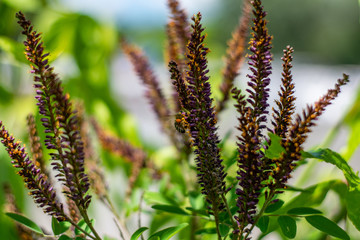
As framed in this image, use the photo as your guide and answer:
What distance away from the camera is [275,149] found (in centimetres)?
23

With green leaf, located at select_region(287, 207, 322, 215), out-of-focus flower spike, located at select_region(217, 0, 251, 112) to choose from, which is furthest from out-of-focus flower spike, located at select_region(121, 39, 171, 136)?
green leaf, located at select_region(287, 207, 322, 215)

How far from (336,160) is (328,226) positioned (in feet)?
0.16

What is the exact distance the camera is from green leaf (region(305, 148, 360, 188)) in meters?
0.25

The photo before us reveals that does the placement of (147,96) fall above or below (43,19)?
below

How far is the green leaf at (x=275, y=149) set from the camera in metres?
0.22

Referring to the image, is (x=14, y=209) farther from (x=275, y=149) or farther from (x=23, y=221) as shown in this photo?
(x=275, y=149)

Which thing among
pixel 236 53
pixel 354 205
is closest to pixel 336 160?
pixel 354 205

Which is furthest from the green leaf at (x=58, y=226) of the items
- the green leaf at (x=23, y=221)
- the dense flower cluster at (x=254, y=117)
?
the dense flower cluster at (x=254, y=117)

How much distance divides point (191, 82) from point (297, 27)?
11364mm

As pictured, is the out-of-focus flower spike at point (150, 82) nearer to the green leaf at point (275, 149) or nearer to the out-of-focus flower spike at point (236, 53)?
the out-of-focus flower spike at point (236, 53)

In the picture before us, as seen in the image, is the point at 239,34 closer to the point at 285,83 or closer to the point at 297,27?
the point at 285,83

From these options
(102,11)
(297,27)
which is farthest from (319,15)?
(102,11)

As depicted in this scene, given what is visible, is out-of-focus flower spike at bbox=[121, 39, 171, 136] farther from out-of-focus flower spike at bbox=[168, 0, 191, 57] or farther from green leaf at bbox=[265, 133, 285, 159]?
green leaf at bbox=[265, 133, 285, 159]

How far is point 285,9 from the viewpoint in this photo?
10922 millimetres
